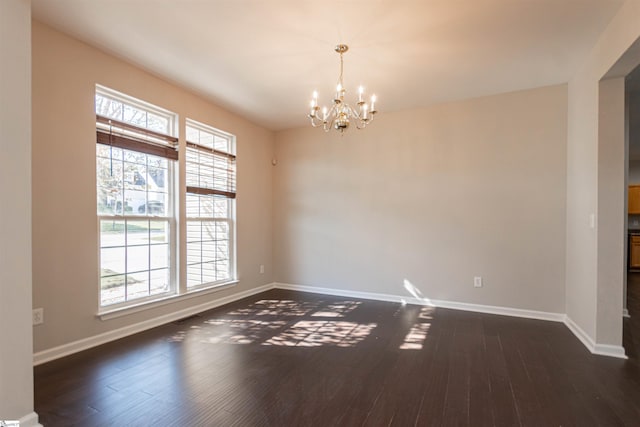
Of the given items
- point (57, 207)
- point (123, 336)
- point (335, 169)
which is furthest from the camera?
point (335, 169)

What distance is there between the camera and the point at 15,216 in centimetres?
175

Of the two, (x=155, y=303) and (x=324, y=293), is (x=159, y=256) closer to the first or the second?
(x=155, y=303)

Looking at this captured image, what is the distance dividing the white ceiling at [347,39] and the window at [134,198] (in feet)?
1.77

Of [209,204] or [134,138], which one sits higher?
[134,138]

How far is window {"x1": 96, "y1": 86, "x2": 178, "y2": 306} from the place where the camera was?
10.1 ft

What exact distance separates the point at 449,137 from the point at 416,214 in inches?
44.2

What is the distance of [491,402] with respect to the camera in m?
2.07

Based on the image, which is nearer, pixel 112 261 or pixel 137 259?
pixel 112 261

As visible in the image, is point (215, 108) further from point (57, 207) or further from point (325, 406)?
point (325, 406)

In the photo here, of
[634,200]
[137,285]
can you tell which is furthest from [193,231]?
[634,200]

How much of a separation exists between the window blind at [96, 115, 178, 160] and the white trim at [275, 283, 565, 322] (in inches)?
115

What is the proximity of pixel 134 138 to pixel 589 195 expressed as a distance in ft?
14.8

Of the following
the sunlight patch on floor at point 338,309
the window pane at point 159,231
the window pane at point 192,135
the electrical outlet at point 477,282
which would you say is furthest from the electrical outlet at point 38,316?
the electrical outlet at point 477,282

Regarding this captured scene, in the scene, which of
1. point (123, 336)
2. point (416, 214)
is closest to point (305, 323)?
point (123, 336)
